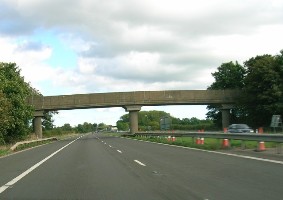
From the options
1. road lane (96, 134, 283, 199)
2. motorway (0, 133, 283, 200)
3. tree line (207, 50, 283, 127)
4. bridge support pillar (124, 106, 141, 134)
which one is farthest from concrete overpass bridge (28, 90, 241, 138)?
motorway (0, 133, 283, 200)

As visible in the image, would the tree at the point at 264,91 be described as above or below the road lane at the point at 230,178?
above

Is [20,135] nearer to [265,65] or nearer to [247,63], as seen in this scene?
[265,65]

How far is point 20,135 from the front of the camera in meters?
54.9

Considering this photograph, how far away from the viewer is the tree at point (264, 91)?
67562mm

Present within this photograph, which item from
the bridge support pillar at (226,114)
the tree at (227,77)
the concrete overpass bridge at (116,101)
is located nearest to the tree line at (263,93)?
the bridge support pillar at (226,114)

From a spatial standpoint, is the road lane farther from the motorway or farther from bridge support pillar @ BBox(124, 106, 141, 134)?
bridge support pillar @ BBox(124, 106, 141, 134)

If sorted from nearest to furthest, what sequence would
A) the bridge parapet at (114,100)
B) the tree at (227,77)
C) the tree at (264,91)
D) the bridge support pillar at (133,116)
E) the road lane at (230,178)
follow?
the road lane at (230,178)
the tree at (264,91)
the bridge support pillar at (133,116)
the bridge parapet at (114,100)
the tree at (227,77)

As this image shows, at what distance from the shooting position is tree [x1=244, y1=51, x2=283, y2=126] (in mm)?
67562

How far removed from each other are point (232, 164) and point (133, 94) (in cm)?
5668

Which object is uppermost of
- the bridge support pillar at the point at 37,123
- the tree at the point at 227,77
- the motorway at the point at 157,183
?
the tree at the point at 227,77

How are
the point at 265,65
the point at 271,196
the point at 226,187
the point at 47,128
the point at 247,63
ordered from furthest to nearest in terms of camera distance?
the point at 47,128
the point at 247,63
the point at 265,65
the point at 226,187
the point at 271,196

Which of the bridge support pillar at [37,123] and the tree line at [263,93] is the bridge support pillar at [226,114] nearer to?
the tree line at [263,93]

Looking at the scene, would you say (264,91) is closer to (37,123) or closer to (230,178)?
(37,123)

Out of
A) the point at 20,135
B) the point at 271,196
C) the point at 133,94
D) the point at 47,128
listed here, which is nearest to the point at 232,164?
the point at 271,196
